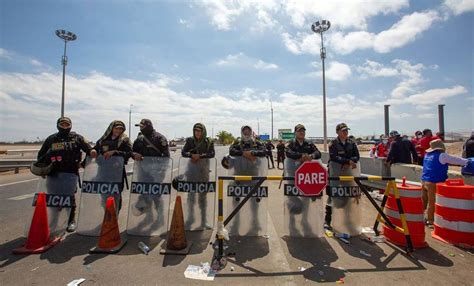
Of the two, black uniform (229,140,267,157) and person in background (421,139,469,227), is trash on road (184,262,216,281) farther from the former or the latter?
person in background (421,139,469,227)

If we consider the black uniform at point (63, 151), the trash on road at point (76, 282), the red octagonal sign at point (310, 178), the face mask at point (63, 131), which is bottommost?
the trash on road at point (76, 282)

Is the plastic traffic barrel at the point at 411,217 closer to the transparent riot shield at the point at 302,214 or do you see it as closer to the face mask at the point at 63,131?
the transparent riot shield at the point at 302,214

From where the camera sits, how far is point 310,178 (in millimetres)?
5109

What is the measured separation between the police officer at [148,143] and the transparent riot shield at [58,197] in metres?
1.38

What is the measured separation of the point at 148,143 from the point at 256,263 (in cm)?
318

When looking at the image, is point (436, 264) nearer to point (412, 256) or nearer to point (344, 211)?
point (412, 256)

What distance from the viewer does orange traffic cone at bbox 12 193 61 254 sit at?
4.60m

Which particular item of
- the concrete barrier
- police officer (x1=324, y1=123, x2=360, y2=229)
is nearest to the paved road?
police officer (x1=324, y1=123, x2=360, y2=229)

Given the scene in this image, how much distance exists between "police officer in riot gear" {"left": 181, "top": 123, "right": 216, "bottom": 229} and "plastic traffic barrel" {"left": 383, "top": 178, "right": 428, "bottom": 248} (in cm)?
357

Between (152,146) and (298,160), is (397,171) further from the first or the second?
(152,146)

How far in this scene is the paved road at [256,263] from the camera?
12.3 ft

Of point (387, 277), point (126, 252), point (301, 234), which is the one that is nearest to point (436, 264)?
Answer: point (387, 277)

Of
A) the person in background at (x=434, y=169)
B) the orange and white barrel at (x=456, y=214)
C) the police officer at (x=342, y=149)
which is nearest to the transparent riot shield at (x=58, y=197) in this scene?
the police officer at (x=342, y=149)

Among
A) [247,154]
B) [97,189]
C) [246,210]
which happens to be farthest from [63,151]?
[246,210]
